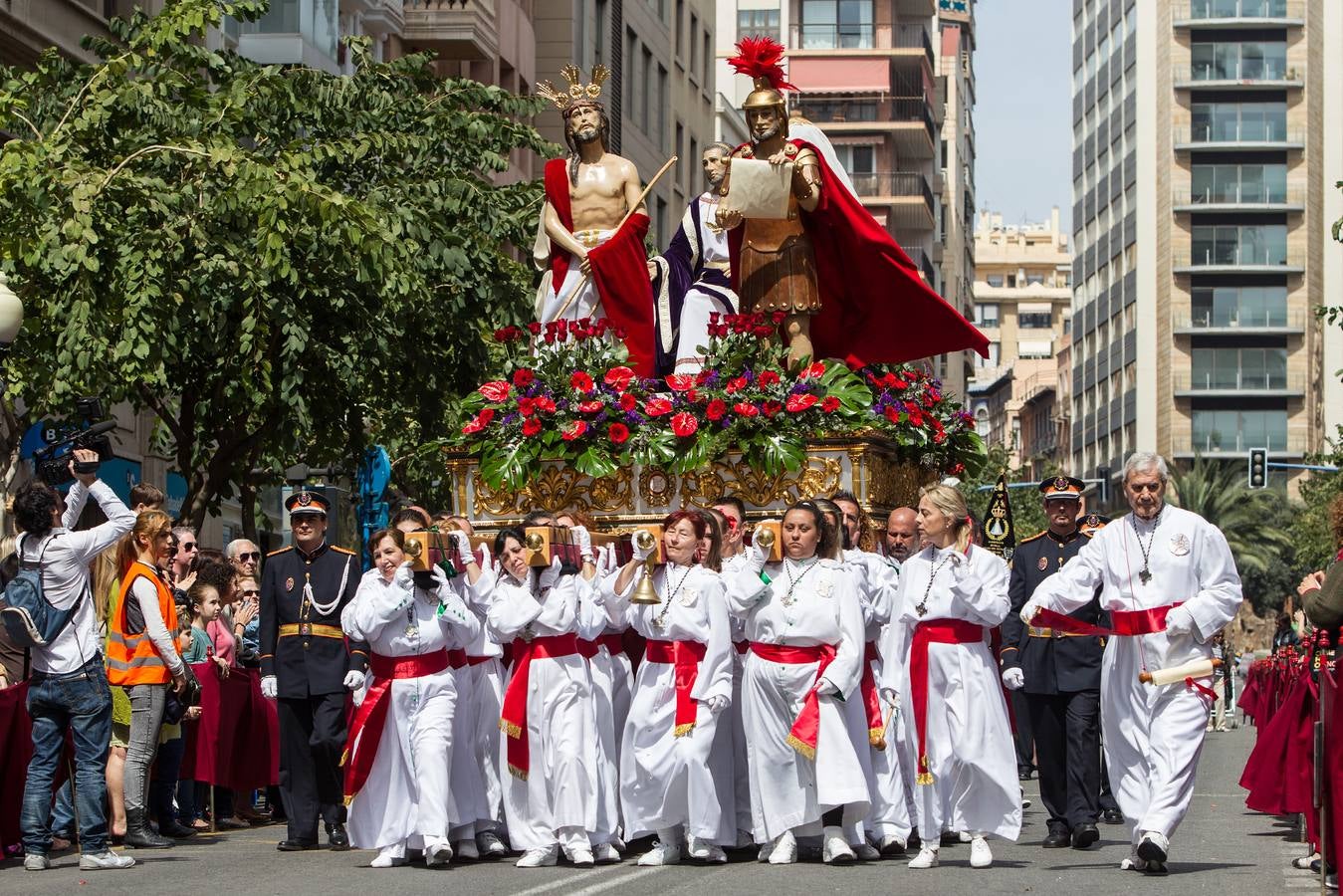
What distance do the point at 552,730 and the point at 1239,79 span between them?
96.4 metres

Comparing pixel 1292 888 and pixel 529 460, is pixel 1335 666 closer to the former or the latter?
pixel 1292 888

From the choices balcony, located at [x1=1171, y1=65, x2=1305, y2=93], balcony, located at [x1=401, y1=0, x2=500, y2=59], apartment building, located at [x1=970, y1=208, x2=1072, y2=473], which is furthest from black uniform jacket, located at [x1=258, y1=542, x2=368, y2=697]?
apartment building, located at [x1=970, y1=208, x2=1072, y2=473]

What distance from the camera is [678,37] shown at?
193ft

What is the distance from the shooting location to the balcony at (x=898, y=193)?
91312mm

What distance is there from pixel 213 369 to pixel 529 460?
5986mm

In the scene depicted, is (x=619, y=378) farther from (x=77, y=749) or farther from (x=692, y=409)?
(x=77, y=749)

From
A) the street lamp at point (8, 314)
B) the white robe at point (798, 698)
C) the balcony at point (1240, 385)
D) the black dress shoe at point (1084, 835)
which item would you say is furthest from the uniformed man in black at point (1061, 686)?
the balcony at point (1240, 385)

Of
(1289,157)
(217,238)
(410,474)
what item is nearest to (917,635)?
(217,238)

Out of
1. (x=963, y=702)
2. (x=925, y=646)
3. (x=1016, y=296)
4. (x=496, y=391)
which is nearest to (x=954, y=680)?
(x=963, y=702)

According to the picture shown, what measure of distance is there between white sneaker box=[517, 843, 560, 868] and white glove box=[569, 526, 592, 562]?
57.9 inches

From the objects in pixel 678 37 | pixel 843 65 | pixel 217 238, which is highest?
pixel 843 65

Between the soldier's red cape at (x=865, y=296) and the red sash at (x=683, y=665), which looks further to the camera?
the soldier's red cape at (x=865, y=296)

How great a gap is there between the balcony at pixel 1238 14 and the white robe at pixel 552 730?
96.1 meters

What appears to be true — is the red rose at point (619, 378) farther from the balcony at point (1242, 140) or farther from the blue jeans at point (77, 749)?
the balcony at point (1242, 140)
